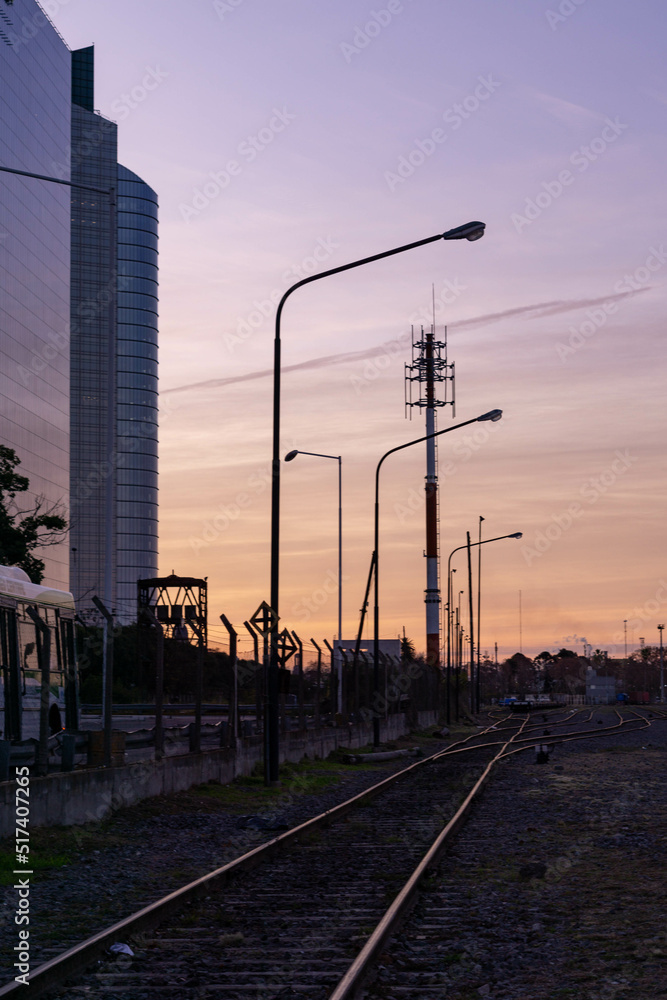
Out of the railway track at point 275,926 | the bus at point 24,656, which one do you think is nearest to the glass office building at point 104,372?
the bus at point 24,656

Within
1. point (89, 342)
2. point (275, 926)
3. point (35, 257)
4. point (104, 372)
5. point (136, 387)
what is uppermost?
point (89, 342)

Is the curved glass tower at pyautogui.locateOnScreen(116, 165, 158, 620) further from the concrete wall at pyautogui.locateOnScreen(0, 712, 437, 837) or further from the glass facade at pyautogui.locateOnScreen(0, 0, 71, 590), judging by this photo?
the concrete wall at pyautogui.locateOnScreen(0, 712, 437, 837)

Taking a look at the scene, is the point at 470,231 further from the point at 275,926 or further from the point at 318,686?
the point at 318,686

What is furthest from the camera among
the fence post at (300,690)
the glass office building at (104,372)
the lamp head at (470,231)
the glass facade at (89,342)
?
the glass office building at (104,372)

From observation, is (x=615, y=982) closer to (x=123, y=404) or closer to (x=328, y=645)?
(x=328, y=645)

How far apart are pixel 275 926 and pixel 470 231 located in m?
14.3

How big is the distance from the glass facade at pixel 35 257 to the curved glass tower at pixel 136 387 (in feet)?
170

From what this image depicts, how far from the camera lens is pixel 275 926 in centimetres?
957

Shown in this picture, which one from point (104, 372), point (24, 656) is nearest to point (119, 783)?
point (24, 656)

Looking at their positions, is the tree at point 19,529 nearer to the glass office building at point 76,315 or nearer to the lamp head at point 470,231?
the glass office building at point 76,315

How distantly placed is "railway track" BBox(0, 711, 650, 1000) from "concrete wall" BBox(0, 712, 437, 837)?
2803 millimetres

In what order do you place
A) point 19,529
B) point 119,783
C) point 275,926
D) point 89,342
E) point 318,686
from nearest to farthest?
point 275,926 → point 119,783 → point 318,686 → point 19,529 → point 89,342

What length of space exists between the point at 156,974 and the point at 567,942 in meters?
3.19

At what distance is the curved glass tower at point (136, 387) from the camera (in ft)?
538
